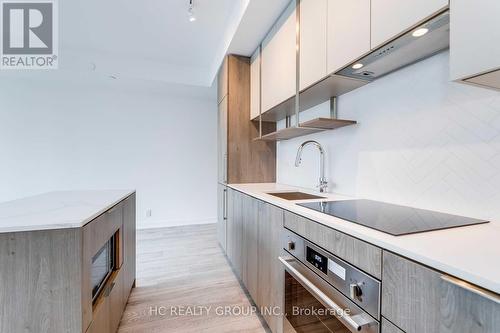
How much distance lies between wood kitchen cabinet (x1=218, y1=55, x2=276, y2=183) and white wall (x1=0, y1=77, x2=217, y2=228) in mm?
1277

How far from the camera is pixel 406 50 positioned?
1.12 metres

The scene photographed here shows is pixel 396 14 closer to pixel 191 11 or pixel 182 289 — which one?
pixel 191 11

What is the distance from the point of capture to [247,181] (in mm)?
2762

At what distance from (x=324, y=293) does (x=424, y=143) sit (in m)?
0.90

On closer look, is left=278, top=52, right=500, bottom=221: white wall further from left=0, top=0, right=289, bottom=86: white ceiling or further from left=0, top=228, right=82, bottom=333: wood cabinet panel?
left=0, top=228, right=82, bottom=333: wood cabinet panel

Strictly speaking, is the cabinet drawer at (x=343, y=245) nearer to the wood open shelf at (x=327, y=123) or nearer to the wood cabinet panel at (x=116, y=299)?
the wood open shelf at (x=327, y=123)

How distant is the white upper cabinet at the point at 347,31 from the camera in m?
1.14

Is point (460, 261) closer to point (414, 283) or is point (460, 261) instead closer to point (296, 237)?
point (414, 283)

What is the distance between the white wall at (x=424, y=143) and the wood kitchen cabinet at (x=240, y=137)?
116 cm

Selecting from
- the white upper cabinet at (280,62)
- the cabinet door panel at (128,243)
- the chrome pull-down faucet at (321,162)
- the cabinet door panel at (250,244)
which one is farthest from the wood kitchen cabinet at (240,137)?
the cabinet door panel at (128,243)

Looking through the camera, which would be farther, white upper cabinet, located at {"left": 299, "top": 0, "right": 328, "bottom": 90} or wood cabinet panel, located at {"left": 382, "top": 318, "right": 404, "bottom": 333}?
white upper cabinet, located at {"left": 299, "top": 0, "right": 328, "bottom": 90}

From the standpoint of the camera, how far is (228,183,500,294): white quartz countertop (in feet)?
1.69

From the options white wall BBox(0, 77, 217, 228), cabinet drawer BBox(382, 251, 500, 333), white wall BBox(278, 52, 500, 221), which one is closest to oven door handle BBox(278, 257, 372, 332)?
cabinet drawer BBox(382, 251, 500, 333)

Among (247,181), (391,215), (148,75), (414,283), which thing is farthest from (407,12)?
(148,75)
